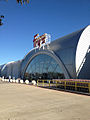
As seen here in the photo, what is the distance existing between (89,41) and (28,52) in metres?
24.6

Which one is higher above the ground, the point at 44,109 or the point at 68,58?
the point at 68,58

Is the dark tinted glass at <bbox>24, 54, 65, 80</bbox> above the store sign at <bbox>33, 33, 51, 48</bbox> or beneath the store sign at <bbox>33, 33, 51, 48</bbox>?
beneath

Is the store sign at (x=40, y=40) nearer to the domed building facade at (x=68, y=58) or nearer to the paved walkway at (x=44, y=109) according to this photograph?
the domed building facade at (x=68, y=58)

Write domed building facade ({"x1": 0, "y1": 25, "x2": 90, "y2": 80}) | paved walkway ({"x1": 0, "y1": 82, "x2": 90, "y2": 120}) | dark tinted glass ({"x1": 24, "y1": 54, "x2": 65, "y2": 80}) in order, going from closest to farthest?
A: paved walkway ({"x1": 0, "y1": 82, "x2": 90, "y2": 120})
domed building facade ({"x1": 0, "y1": 25, "x2": 90, "y2": 80})
dark tinted glass ({"x1": 24, "y1": 54, "x2": 65, "y2": 80})

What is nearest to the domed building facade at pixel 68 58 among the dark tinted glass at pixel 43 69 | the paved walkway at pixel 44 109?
the dark tinted glass at pixel 43 69

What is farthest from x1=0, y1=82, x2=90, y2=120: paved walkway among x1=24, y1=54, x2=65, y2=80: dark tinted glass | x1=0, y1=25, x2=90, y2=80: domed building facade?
x1=24, y1=54, x2=65, y2=80: dark tinted glass

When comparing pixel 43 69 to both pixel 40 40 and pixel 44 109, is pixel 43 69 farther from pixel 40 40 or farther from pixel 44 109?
pixel 44 109

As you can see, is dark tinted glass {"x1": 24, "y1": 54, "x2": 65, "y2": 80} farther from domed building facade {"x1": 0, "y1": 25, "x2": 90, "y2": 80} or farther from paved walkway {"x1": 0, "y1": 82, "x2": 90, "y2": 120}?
paved walkway {"x1": 0, "y1": 82, "x2": 90, "y2": 120}

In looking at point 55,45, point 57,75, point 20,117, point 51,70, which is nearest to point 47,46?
point 55,45

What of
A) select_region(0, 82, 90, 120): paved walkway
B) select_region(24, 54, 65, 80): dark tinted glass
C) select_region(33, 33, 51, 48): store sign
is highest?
select_region(33, 33, 51, 48): store sign

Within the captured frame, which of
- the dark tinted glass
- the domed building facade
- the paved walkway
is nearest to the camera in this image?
the paved walkway

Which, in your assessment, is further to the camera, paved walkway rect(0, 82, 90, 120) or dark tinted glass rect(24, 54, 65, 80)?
dark tinted glass rect(24, 54, 65, 80)

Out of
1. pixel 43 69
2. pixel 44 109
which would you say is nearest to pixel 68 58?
pixel 43 69

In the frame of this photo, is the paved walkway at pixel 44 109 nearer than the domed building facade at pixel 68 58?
Yes
